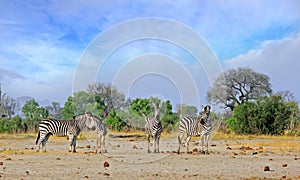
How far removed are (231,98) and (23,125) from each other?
3300 cm

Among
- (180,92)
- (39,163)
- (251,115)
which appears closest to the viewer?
(39,163)

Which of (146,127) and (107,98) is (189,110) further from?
(107,98)

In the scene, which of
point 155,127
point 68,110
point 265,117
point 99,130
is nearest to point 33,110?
point 68,110

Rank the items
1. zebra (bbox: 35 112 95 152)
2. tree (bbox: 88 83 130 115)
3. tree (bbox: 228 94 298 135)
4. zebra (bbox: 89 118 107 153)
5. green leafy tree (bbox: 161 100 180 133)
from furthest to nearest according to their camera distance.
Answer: green leafy tree (bbox: 161 100 180 133) < tree (bbox: 228 94 298 135) < tree (bbox: 88 83 130 115) < zebra (bbox: 35 112 95 152) < zebra (bbox: 89 118 107 153)

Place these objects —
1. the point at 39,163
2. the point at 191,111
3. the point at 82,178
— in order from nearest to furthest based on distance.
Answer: the point at 82,178 → the point at 39,163 → the point at 191,111

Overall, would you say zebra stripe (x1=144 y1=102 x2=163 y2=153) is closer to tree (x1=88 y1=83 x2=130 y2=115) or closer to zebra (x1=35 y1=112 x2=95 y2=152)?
zebra (x1=35 y1=112 x2=95 y2=152)

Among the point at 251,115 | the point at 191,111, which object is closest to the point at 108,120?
the point at 251,115

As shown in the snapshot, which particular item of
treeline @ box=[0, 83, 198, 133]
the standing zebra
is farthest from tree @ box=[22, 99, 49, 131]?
the standing zebra

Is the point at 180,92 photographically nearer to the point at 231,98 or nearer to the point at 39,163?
the point at 39,163

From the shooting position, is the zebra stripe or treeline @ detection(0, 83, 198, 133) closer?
the zebra stripe

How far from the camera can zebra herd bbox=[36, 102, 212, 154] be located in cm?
1842

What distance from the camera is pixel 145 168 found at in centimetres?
1266

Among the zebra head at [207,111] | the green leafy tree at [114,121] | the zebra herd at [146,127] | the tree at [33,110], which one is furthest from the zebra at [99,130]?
the tree at [33,110]

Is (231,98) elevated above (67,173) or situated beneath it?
elevated above
